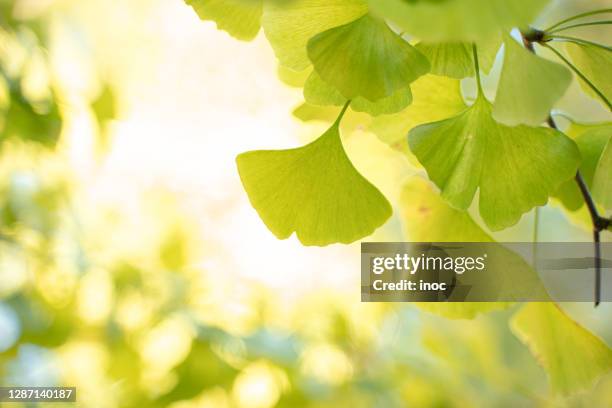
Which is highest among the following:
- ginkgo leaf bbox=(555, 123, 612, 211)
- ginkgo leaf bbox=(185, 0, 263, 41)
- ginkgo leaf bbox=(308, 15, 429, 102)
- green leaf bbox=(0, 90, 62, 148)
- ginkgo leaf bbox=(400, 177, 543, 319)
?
green leaf bbox=(0, 90, 62, 148)

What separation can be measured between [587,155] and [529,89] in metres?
0.11

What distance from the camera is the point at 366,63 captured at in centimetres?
17

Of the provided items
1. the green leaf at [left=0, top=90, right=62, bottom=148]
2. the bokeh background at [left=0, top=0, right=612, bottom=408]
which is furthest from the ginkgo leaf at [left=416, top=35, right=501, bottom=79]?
the green leaf at [left=0, top=90, right=62, bottom=148]

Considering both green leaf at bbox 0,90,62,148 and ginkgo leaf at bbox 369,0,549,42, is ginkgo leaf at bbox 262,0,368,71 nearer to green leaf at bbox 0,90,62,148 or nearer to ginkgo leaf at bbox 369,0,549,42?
ginkgo leaf at bbox 369,0,549,42

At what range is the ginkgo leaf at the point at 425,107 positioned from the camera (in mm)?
234

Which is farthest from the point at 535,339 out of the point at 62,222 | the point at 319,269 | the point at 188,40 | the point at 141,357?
the point at 188,40

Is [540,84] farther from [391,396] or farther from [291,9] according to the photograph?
[391,396]

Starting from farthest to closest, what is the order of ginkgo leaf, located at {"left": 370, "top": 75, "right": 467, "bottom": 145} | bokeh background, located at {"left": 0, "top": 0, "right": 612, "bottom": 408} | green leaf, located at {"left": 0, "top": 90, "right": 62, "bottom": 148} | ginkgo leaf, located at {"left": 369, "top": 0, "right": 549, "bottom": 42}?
bokeh background, located at {"left": 0, "top": 0, "right": 612, "bottom": 408} < green leaf, located at {"left": 0, "top": 90, "right": 62, "bottom": 148} < ginkgo leaf, located at {"left": 370, "top": 75, "right": 467, "bottom": 145} < ginkgo leaf, located at {"left": 369, "top": 0, "right": 549, "bottom": 42}

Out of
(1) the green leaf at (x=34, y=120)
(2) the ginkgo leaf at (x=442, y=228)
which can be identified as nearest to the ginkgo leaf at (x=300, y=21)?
(2) the ginkgo leaf at (x=442, y=228)

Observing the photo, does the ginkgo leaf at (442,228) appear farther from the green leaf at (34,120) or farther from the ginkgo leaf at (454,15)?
the green leaf at (34,120)

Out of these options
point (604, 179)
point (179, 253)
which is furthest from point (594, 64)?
point (179, 253)

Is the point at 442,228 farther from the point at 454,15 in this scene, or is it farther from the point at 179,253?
the point at 179,253

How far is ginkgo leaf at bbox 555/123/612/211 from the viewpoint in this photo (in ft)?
0.80

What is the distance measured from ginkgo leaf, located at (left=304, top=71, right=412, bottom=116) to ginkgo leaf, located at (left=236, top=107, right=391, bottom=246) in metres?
0.03
